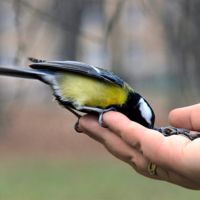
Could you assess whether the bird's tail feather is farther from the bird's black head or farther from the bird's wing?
the bird's black head

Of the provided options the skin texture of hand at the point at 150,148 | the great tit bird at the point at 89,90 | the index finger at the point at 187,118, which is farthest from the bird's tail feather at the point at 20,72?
the index finger at the point at 187,118

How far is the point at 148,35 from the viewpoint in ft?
8.88

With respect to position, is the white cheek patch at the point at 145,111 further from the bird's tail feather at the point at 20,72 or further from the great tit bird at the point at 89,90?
the bird's tail feather at the point at 20,72

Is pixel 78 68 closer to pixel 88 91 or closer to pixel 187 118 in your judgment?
pixel 88 91

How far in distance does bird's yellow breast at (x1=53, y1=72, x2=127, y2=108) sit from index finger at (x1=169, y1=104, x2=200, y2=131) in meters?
0.30

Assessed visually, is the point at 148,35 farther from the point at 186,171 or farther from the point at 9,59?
the point at 186,171

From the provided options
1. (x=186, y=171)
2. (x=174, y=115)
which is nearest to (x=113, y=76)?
(x=174, y=115)

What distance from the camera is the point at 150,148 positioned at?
2.31 feet

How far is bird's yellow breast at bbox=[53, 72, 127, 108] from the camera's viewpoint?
0.96 metres

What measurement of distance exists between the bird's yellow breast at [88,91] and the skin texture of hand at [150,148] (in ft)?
0.23

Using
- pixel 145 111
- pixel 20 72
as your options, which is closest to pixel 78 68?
pixel 20 72

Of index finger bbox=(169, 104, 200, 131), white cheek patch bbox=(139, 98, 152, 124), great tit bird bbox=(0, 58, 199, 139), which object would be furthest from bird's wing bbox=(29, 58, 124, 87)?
index finger bbox=(169, 104, 200, 131)

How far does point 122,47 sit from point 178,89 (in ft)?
2.51

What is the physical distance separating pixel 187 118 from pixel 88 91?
486mm
